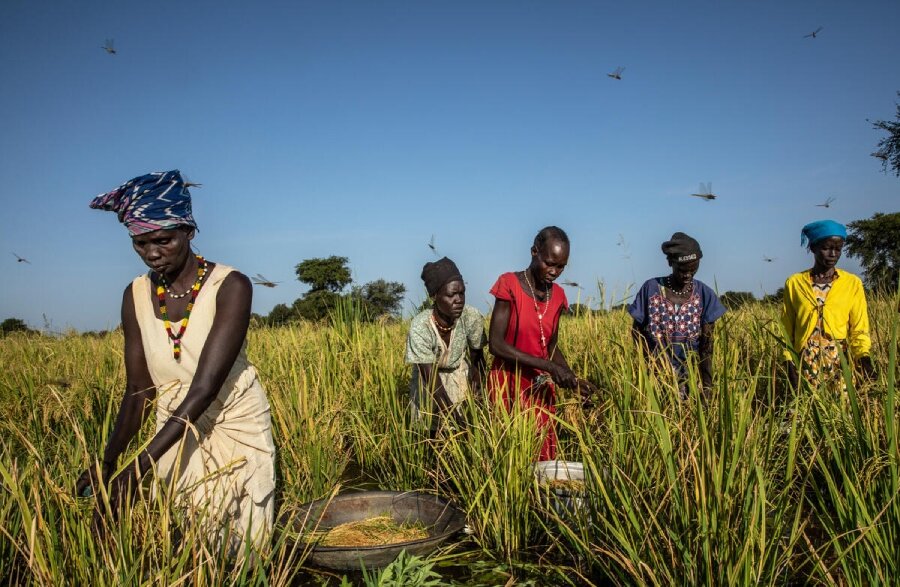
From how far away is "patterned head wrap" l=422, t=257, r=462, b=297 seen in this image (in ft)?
12.4

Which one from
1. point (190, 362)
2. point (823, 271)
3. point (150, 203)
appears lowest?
point (190, 362)

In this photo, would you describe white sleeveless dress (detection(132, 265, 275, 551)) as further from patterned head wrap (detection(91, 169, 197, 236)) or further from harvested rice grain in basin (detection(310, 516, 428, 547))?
harvested rice grain in basin (detection(310, 516, 428, 547))

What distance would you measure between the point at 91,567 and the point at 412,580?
3.53ft

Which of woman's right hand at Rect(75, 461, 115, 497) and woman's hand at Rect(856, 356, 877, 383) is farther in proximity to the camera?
woman's hand at Rect(856, 356, 877, 383)

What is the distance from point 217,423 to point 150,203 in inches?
33.2

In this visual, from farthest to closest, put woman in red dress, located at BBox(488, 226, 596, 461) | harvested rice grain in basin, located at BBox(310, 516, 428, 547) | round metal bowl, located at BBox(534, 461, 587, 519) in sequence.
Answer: woman in red dress, located at BBox(488, 226, 596, 461)
harvested rice grain in basin, located at BBox(310, 516, 428, 547)
round metal bowl, located at BBox(534, 461, 587, 519)

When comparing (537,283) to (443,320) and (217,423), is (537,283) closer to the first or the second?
(443,320)

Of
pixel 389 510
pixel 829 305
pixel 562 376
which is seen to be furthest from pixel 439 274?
pixel 829 305

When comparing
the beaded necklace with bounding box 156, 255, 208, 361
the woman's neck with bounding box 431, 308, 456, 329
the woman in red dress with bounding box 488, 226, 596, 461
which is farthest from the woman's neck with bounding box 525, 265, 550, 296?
the beaded necklace with bounding box 156, 255, 208, 361

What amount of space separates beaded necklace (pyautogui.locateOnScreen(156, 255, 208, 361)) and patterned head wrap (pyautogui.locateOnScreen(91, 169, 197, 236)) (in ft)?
0.56

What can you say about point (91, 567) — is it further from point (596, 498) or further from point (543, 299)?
point (543, 299)

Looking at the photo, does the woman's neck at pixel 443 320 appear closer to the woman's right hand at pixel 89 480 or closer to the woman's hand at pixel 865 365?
the woman's right hand at pixel 89 480

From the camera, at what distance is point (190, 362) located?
2281mm

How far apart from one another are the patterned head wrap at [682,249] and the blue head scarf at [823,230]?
30.8 inches
